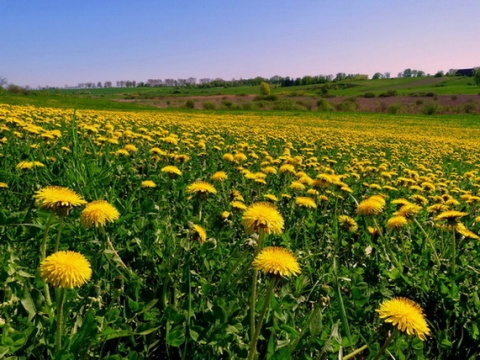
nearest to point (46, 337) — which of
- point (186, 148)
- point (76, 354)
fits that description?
point (76, 354)

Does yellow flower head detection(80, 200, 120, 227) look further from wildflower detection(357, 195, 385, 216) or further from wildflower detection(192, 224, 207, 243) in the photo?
wildflower detection(357, 195, 385, 216)

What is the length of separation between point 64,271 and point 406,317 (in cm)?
113

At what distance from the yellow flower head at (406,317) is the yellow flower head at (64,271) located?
3.24ft

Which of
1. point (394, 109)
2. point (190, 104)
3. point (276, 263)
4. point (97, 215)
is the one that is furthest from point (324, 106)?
point (276, 263)

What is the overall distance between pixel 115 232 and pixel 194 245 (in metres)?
0.54

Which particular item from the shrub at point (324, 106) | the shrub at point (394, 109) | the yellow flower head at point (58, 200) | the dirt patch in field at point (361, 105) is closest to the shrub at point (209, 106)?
the dirt patch in field at point (361, 105)

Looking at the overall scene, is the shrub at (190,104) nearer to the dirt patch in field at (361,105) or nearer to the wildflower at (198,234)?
Answer: the dirt patch in field at (361,105)

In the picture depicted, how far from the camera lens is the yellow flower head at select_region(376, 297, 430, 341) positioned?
1.29 metres

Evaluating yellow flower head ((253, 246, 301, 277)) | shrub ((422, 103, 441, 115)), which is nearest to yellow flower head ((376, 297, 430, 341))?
yellow flower head ((253, 246, 301, 277))

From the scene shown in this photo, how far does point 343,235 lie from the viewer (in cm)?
320

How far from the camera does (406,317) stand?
51.6 inches

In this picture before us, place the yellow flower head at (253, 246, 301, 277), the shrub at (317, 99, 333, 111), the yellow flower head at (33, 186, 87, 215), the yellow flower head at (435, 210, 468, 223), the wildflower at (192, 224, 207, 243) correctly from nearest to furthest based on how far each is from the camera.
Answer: the yellow flower head at (253, 246, 301, 277), the yellow flower head at (33, 186, 87, 215), the wildflower at (192, 224, 207, 243), the yellow flower head at (435, 210, 468, 223), the shrub at (317, 99, 333, 111)

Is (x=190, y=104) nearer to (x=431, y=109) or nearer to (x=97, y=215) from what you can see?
(x=431, y=109)

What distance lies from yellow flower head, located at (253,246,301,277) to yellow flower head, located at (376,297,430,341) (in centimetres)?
32
